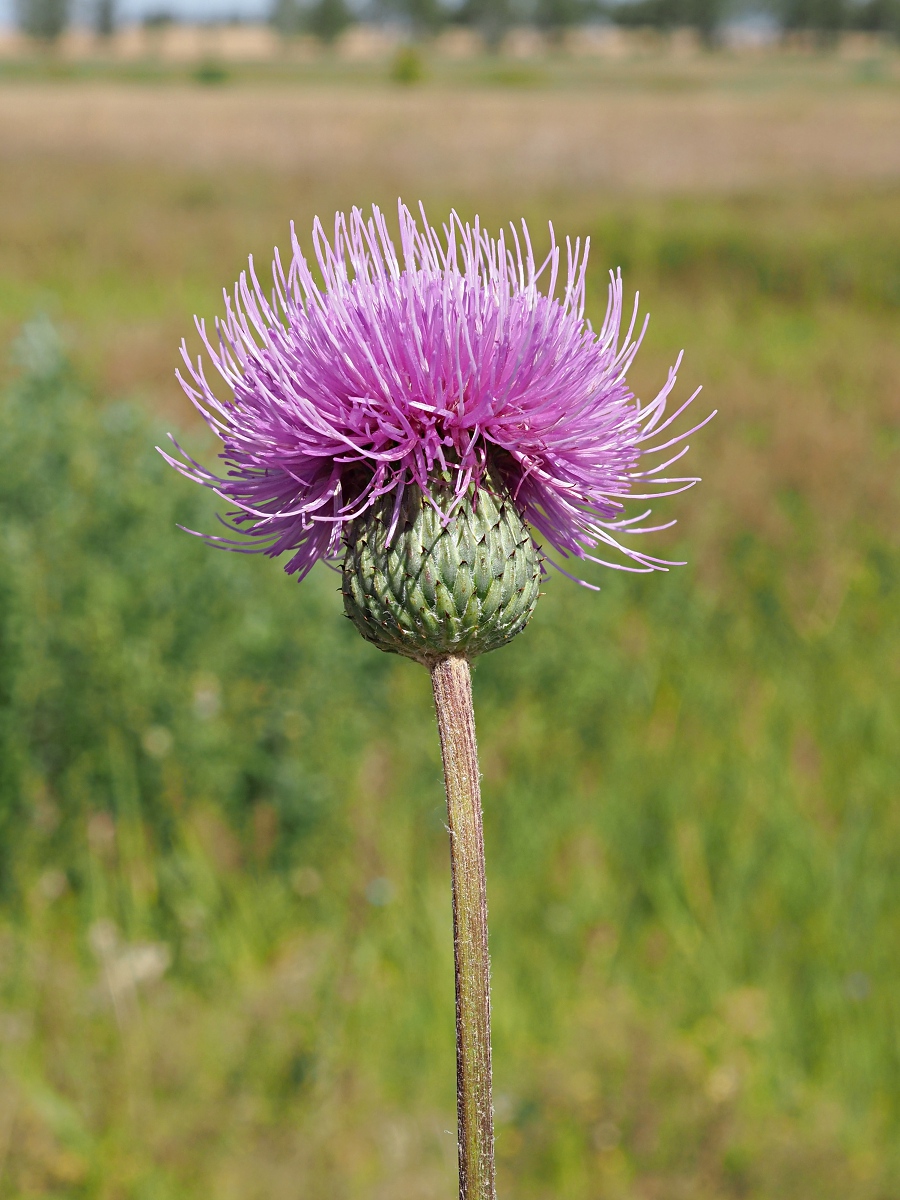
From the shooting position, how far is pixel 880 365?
1139 cm

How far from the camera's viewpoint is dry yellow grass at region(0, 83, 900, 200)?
2875 cm

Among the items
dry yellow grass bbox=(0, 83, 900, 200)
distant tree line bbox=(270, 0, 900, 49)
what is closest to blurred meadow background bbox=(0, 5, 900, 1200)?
dry yellow grass bbox=(0, 83, 900, 200)

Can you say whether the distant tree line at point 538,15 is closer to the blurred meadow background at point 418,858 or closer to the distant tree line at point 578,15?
the distant tree line at point 578,15

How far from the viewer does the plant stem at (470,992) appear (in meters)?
1.02

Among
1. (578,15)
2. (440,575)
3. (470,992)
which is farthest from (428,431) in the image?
(578,15)

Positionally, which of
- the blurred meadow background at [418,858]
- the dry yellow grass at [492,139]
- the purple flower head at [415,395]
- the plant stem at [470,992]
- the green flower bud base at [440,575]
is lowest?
the blurred meadow background at [418,858]

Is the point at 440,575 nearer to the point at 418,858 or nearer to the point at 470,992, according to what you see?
the point at 470,992

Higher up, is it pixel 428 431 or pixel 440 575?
pixel 428 431

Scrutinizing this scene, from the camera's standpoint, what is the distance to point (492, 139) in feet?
121

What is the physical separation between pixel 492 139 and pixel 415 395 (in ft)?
127

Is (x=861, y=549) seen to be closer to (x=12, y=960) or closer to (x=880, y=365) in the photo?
(x=880, y=365)

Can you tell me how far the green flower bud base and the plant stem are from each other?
0.72 ft

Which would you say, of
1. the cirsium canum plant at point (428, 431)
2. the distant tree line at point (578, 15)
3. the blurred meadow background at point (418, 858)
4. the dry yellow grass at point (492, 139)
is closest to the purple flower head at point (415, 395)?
the cirsium canum plant at point (428, 431)

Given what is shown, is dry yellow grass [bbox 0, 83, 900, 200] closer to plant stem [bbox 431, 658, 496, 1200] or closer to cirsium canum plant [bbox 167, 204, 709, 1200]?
cirsium canum plant [bbox 167, 204, 709, 1200]
